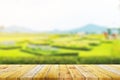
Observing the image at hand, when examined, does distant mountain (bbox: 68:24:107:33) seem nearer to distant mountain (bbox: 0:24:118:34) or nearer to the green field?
distant mountain (bbox: 0:24:118:34)

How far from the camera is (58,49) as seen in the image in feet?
23.9

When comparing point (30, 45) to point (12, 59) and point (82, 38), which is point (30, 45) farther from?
point (82, 38)

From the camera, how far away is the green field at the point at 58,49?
7133mm

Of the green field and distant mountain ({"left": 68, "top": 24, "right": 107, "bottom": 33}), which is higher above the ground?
distant mountain ({"left": 68, "top": 24, "right": 107, "bottom": 33})

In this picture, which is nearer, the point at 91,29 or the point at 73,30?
the point at 91,29

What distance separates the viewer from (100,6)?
23.7 ft

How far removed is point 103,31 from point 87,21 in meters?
0.46

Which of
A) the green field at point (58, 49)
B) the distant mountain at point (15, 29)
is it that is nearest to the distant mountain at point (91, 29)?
the green field at point (58, 49)

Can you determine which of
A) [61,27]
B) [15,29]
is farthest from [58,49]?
[15,29]

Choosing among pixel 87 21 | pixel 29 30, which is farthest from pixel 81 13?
pixel 29 30

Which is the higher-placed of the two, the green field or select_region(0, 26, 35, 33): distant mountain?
select_region(0, 26, 35, 33): distant mountain

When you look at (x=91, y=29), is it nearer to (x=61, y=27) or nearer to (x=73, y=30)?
(x=73, y=30)

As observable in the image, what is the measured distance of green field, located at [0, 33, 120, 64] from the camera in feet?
23.4

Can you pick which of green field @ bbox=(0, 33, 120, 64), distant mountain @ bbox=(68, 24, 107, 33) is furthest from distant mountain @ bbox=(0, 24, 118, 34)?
green field @ bbox=(0, 33, 120, 64)
